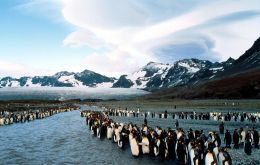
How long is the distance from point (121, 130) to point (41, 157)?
828cm

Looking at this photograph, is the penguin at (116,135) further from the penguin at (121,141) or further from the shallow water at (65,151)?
the penguin at (121,141)

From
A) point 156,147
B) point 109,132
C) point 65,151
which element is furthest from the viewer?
point 109,132

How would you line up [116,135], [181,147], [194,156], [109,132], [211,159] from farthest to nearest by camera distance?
[109,132] < [116,135] < [181,147] < [194,156] < [211,159]

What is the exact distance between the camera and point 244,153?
28156 mm

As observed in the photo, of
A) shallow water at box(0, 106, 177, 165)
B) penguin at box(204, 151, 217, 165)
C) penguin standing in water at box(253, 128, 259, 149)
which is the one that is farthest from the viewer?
penguin standing in water at box(253, 128, 259, 149)

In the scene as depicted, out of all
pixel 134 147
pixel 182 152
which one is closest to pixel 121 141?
pixel 134 147

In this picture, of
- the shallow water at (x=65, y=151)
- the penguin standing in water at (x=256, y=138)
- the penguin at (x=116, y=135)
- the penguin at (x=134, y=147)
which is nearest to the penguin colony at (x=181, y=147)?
the penguin at (x=134, y=147)

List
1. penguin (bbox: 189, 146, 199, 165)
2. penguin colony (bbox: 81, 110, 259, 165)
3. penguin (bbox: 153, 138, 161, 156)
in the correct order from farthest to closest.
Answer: penguin (bbox: 153, 138, 161, 156) → penguin (bbox: 189, 146, 199, 165) → penguin colony (bbox: 81, 110, 259, 165)

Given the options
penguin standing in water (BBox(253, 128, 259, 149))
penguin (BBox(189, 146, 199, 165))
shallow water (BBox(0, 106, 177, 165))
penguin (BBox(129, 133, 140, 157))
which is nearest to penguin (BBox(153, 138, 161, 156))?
shallow water (BBox(0, 106, 177, 165))

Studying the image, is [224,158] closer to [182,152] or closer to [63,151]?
[182,152]

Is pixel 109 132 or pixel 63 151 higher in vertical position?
pixel 109 132

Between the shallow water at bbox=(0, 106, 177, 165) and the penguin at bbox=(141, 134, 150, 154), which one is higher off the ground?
the penguin at bbox=(141, 134, 150, 154)

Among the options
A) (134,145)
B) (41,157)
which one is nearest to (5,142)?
(41,157)

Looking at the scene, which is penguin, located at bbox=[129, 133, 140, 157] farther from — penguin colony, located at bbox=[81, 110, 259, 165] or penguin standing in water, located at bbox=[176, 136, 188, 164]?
penguin standing in water, located at bbox=[176, 136, 188, 164]
